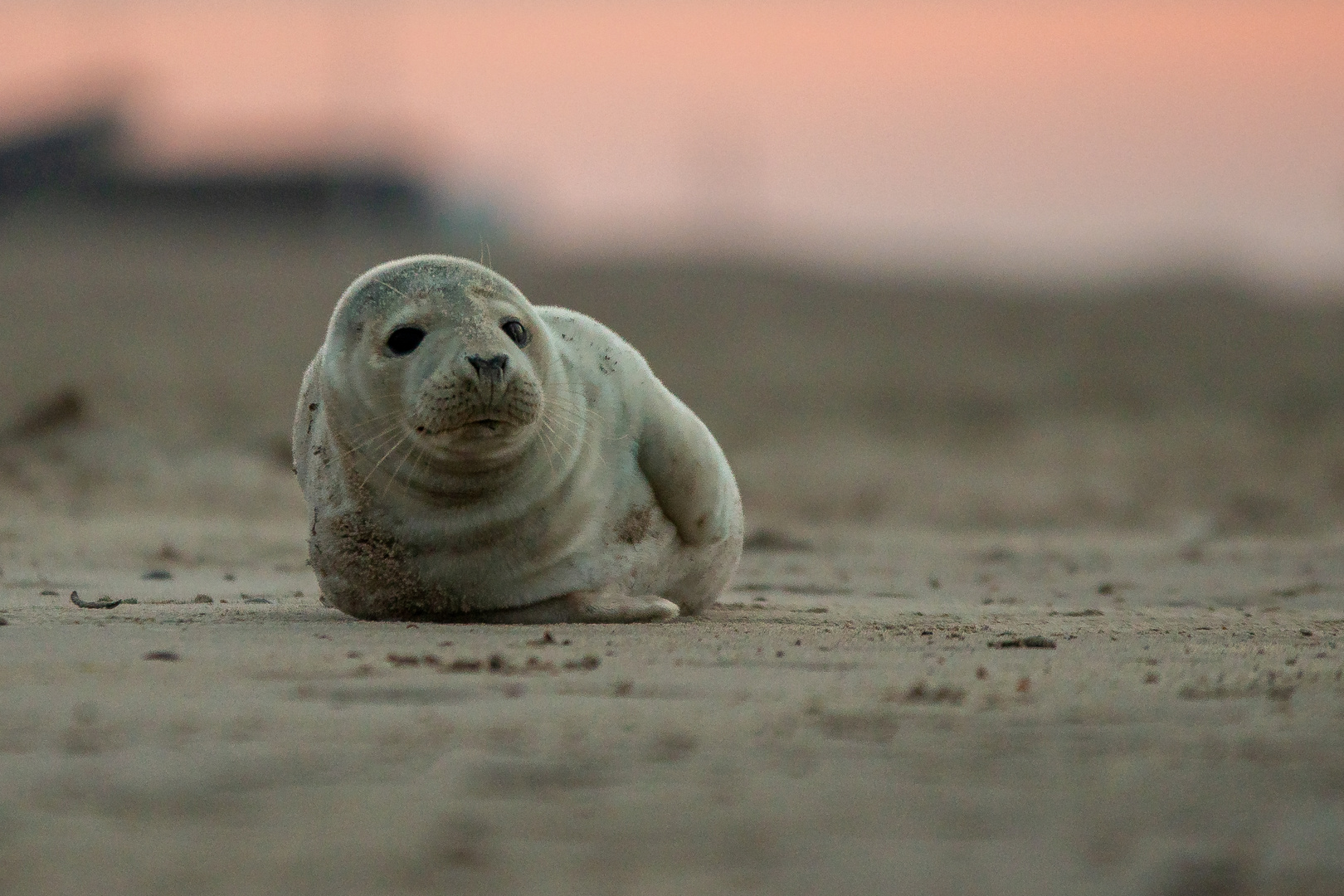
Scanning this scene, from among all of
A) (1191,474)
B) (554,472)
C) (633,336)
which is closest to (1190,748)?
(554,472)

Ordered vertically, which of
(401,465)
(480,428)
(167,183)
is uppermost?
(167,183)

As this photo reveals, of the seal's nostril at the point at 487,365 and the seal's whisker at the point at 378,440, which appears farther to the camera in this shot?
the seal's whisker at the point at 378,440

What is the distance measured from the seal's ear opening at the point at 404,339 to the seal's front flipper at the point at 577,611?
31.6 inches

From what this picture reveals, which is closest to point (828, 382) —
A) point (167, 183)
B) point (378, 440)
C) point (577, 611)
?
point (577, 611)

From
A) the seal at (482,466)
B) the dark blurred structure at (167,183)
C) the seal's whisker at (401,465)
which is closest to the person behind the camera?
the seal at (482,466)

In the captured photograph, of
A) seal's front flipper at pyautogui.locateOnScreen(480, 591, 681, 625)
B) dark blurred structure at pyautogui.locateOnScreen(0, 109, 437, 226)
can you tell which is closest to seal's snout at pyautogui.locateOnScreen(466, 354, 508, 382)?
seal's front flipper at pyautogui.locateOnScreen(480, 591, 681, 625)

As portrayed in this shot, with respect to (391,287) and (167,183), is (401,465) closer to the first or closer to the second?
(391,287)

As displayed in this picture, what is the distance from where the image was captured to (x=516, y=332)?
217 inches

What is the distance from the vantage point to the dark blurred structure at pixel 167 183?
1804 inches

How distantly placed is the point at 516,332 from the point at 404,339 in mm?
326

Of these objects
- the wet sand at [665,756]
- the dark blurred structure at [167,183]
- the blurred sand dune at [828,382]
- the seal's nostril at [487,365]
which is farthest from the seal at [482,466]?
the dark blurred structure at [167,183]

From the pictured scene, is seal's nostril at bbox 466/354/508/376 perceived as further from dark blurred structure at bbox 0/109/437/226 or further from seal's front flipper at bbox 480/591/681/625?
dark blurred structure at bbox 0/109/437/226

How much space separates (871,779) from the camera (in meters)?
3.24

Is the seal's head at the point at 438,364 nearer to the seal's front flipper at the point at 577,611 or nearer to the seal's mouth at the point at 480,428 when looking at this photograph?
the seal's mouth at the point at 480,428
